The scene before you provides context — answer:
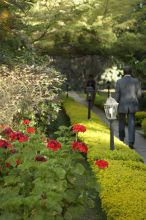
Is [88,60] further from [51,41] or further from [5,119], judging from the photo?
[5,119]

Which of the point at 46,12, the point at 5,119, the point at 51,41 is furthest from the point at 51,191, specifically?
the point at 51,41

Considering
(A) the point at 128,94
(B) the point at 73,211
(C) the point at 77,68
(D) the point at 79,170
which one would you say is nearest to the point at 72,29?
(A) the point at 128,94

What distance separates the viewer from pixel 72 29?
18.4 metres

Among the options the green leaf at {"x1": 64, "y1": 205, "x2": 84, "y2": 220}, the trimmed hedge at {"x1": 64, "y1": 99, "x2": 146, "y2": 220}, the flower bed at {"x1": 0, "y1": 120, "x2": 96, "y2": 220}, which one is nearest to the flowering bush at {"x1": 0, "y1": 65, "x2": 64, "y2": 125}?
the trimmed hedge at {"x1": 64, "y1": 99, "x2": 146, "y2": 220}

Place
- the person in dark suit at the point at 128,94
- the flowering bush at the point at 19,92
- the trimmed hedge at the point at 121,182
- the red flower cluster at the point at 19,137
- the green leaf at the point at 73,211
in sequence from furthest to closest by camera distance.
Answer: the person in dark suit at the point at 128,94 → the flowering bush at the point at 19,92 → the trimmed hedge at the point at 121,182 → the red flower cluster at the point at 19,137 → the green leaf at the point at 73,211

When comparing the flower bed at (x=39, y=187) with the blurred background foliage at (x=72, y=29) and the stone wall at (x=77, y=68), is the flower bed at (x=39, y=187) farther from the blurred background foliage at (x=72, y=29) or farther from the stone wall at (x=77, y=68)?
the stone wall at (x=77, y=68)

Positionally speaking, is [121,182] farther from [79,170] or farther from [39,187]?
[39,187]

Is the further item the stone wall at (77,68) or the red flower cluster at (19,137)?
the stone wall at (77,68)

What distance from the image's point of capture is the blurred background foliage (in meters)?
14.7

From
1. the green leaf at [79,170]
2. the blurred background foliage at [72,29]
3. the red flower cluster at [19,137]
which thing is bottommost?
the green leaf at [79,170]

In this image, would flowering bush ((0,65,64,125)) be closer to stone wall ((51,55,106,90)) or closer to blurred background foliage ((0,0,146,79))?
blurred background foliage ((0,0,146,79))

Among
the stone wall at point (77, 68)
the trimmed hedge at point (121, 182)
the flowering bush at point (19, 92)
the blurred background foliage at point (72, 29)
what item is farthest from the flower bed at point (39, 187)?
the stone wall at point (77, 68)

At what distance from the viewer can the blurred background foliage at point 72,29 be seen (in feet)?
48.2

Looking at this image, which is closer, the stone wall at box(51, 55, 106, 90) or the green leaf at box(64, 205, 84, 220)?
the green leaf at box(64, 205, 84, 220)
